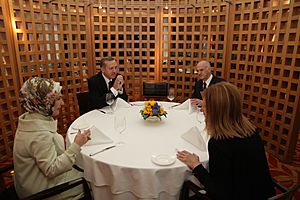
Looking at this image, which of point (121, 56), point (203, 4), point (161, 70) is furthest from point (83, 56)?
point (203, 4)

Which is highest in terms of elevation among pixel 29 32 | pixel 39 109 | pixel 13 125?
pixel 29 32

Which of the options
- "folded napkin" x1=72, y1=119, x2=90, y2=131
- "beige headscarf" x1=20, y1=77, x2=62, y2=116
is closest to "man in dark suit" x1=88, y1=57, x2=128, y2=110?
"folded napkin" x1=72, y1=119, x2=90, y2=131

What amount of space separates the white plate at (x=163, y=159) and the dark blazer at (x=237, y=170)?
1.00 feet

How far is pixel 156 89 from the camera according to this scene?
4672 mm

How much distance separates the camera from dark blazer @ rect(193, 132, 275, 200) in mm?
1505

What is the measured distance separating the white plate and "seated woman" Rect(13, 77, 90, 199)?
2.07 ft

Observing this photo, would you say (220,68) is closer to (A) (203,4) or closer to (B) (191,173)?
(A) (203,4)

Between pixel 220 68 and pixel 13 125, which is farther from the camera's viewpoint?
pixel 220 68

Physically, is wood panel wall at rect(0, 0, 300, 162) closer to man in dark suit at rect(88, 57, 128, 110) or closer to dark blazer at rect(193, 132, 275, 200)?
man in dark suit at rect(88, 57, 128, 110)

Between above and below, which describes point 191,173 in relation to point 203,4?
below

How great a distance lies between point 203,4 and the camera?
4.39 m

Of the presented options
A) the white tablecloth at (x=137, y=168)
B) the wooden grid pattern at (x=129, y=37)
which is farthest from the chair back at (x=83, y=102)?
the wooden grid pattern at (x=129, y=37)

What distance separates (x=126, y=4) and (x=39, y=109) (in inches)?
143

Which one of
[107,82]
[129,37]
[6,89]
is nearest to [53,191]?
[107,82]
